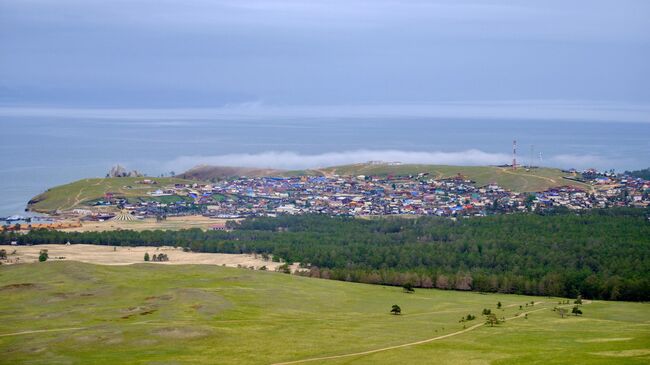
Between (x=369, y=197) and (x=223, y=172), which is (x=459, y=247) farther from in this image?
(x=223, y=172)

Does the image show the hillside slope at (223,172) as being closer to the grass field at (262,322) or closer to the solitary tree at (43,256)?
the solitary tree at (43,256)

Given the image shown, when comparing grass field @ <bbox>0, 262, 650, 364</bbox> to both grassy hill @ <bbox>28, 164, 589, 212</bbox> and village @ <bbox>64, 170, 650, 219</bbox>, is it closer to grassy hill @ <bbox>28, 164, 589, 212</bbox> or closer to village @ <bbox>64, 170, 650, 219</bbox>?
village @ <bbox>64, 170, 650, 219</bbox>

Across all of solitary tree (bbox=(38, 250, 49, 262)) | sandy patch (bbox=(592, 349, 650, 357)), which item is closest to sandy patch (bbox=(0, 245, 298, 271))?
solitary tree (bbox=(38, 250, 49, 262))

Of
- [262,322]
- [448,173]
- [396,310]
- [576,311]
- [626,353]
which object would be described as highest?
[448,173]

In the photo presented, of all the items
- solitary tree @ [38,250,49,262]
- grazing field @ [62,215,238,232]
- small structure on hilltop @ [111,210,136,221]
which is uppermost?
small structure on hilltop @ [111,210,136,221]

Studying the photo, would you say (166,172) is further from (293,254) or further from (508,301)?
(508,301)

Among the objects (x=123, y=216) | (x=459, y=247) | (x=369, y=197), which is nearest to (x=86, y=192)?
(x=123, y=216)
